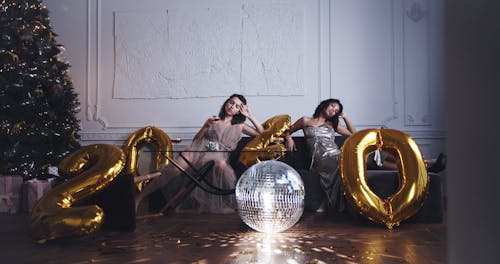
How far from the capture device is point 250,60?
17.0ft

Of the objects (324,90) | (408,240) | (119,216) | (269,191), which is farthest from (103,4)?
(408,240)

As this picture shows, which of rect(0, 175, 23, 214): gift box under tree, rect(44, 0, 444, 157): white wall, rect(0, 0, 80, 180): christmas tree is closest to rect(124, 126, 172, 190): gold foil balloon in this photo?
rect(44, 0, 444, 157): white wall

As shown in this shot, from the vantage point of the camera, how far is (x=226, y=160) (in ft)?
10.5

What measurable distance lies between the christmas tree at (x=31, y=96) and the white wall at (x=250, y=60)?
0.86 m

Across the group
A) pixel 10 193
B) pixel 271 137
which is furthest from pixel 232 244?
pixel 10 193

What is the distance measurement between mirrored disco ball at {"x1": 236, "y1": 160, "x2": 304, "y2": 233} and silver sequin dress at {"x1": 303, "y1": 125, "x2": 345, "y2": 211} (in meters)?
1.18

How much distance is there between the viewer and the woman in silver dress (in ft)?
11.6

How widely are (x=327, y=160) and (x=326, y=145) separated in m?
0.20

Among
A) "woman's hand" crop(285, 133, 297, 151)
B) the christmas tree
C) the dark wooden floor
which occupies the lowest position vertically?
the dark wooden floor

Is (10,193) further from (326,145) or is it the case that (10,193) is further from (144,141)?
(326,145)

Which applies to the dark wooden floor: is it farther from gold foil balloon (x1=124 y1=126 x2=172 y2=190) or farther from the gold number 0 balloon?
gold foil balloon (x1=124 y1=126 x2=172 y2=190)

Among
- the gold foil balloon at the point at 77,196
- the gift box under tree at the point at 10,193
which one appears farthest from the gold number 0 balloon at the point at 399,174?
the gift box under tree at the point at 10,193

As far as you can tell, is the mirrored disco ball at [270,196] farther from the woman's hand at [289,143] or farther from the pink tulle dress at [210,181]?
the woman's hand at [289,143]

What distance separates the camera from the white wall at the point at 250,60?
4988mm
